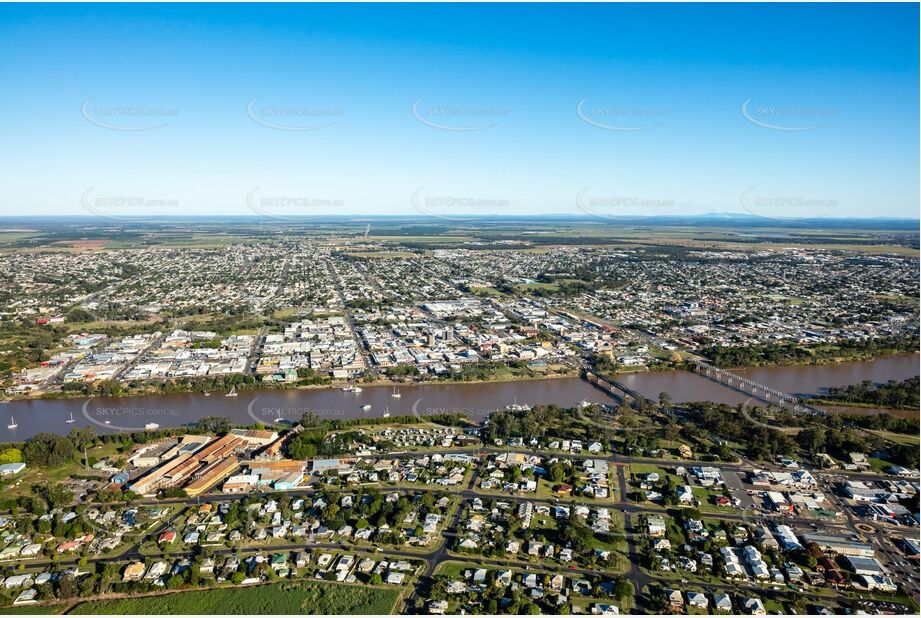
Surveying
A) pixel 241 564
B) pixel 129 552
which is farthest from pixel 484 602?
pixel 129 552

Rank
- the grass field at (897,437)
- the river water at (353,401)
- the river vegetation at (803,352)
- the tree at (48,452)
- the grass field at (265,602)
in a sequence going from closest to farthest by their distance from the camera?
1. the grass field at (265,602)
2. the tree at (48,452)
3. the grass field at (897,437)
4. the river water at (353,401)
5. the river vegetation at (803,352)

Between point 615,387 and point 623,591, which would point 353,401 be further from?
point 623,591

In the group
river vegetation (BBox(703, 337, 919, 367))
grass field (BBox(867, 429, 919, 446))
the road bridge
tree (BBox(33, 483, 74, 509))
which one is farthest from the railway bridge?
tree (BBox(33, 483, 74, 509))

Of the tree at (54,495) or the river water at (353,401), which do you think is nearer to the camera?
the tree at (54,495)

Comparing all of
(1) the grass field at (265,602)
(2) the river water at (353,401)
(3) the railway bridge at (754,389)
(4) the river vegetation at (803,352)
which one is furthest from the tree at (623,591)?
(4) the river vegetation at (803,352)

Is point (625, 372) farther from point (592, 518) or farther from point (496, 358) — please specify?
point (592, 518)

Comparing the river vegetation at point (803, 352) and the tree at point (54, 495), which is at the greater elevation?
the river vegetation at point (803, 352)

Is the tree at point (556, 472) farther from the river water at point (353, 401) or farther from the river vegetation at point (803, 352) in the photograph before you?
the river vegetation at point (803, 352)
